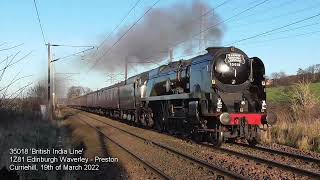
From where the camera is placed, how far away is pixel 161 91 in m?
22.4

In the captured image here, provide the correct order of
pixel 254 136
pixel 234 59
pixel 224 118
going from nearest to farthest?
1. pixel 224 118
2. pixel 254 136
3. pixel 234 59

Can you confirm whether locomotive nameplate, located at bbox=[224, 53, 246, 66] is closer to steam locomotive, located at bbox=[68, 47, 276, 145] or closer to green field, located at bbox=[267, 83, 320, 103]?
steam locomotive, located at bbox=[68, 47, 276, 145]

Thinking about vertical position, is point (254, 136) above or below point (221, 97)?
below

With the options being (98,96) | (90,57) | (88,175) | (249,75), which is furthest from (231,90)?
(98,96)

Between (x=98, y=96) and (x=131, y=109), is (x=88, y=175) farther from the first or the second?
(x=98, y=96)

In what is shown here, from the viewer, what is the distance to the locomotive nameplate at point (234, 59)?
639 inches

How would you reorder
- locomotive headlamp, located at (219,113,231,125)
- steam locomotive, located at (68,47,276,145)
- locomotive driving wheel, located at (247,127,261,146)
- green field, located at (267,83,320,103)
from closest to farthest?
locomotive headlamp, located at (219,113,231,125) → steam locomotive, located at (68,47,276,145) → locomotive driving wheel, located at (247,127,261,146) → green field, located at (267,83,320,103)

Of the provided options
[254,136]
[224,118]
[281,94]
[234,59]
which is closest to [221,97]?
[224,118]

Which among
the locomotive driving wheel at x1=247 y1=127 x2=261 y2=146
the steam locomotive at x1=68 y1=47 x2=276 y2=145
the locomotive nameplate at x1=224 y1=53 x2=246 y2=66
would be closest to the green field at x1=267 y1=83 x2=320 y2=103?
the steam locomotive at x1=68 y1=47 x2=276 y2=145

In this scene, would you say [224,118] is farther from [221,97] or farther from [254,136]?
[254,136]

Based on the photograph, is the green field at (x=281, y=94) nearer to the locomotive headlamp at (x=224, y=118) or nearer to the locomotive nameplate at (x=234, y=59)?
the locomotive nameplate at (x=234, y=59)

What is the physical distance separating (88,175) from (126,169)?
1.12 meters

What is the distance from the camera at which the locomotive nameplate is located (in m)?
16.2

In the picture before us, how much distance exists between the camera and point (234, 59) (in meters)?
16.3
